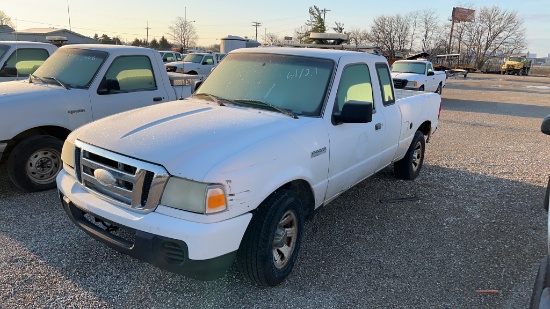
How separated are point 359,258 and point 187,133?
1.97 meters

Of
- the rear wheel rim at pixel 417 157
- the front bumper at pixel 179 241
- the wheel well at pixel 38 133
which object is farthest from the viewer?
the rear wheel rim at pixel 417 157

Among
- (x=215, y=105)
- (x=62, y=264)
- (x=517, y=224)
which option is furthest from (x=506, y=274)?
(x=62, y=264)

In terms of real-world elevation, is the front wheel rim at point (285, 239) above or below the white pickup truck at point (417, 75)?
below

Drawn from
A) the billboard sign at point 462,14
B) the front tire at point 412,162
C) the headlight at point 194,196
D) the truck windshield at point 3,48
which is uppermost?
the billboard sign at point 462,14

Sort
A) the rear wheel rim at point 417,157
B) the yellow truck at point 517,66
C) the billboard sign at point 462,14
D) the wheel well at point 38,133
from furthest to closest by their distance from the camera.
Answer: the billboard sign at point 462,14 < the yellow truck at point 517,66 < the rear wheel rim at point 417,157 < the wheel well at point 38,133

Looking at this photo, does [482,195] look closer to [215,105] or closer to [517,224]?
[517,224]

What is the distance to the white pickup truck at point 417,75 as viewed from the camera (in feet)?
51.2

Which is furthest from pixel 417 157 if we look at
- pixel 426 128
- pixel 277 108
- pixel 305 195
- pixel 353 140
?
pixel 277 108

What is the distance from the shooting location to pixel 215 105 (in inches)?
150

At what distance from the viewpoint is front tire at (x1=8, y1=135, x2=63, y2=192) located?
4750mm

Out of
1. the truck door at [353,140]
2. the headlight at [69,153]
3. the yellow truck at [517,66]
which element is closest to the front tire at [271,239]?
the truck door at [353,140]

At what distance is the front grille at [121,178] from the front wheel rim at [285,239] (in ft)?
3.22

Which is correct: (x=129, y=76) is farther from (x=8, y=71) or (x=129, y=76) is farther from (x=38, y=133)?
(x=8, y=71)

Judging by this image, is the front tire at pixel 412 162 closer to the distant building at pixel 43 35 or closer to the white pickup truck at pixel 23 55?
the white pickup truck at pixel 23 55
